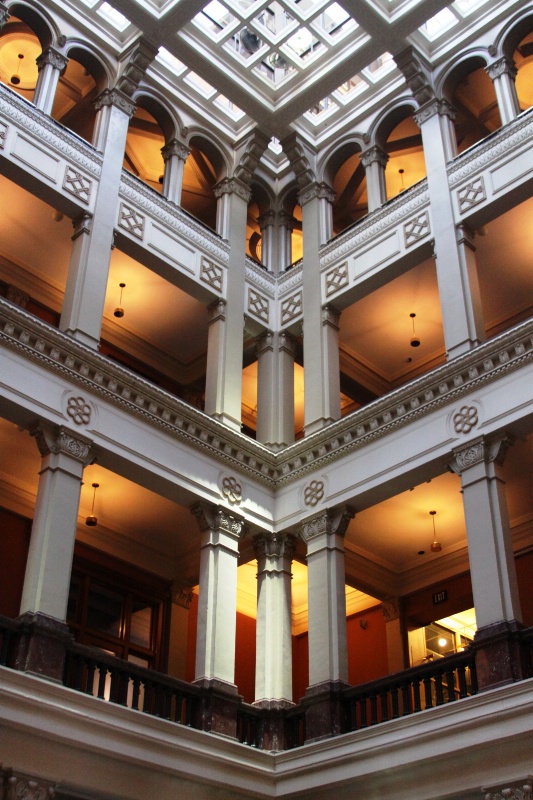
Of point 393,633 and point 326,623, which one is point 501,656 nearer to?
point 326,623

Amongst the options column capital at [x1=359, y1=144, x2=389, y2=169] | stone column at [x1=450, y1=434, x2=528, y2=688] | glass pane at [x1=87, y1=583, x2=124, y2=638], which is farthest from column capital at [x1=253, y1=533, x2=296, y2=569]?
column capital at [x1=359, y1=144, x2=389, y2=169]

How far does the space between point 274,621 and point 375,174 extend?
8.54 metres

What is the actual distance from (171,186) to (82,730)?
1026 cm

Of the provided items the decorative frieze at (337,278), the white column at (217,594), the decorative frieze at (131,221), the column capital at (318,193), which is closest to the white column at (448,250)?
the decorative frieze at (337,278)

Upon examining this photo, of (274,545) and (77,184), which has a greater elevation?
(77,184)

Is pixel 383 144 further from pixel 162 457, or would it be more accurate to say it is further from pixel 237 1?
pixel 162 457

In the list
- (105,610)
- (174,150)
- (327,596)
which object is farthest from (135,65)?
(327,596)

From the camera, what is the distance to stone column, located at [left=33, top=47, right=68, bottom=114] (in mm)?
16453

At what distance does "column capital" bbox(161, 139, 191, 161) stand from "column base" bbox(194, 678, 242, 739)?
32.2 ft

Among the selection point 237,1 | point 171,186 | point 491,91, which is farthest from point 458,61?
point 171,186

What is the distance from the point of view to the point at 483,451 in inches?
527

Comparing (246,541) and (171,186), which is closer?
(246,541)

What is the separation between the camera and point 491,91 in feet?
61.8

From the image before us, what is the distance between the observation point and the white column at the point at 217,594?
551 inches
